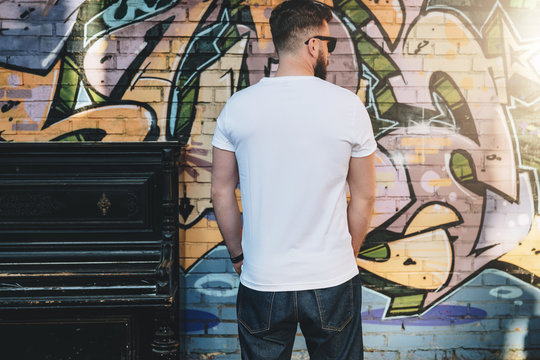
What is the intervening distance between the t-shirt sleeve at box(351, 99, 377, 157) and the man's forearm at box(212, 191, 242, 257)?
0.55 metres

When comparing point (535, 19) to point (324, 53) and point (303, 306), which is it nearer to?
point (324, 53)

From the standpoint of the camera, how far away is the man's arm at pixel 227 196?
66.9 inches

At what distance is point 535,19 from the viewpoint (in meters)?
3.04

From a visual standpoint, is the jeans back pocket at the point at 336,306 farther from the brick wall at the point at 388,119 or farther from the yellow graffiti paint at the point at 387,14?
the yellow graffiti paint at the point at 387,14

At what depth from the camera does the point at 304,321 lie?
5.09 ft

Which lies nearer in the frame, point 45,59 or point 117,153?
point 117,153

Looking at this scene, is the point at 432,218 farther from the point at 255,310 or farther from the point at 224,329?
the point at 255,310

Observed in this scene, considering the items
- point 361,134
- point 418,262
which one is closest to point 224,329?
point 418,262

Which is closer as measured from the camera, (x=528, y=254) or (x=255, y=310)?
(x=255, y=310)

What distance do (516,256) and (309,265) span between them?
2348 mm

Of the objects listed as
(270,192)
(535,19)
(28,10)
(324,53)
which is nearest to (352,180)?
(270,192)

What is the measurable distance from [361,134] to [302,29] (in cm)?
48

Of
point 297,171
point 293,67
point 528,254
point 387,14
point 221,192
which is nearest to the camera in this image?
point 297,171

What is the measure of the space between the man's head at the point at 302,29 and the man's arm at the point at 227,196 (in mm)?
478
